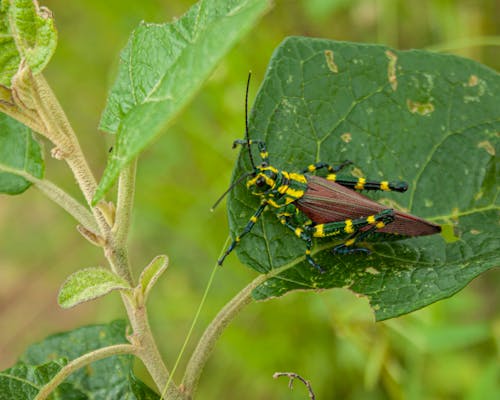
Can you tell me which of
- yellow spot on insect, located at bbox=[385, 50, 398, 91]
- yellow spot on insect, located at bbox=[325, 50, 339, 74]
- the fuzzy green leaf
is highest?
the fuzzy green leaf

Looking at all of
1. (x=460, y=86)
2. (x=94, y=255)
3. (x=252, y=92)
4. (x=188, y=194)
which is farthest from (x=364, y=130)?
(x=94, y=255)

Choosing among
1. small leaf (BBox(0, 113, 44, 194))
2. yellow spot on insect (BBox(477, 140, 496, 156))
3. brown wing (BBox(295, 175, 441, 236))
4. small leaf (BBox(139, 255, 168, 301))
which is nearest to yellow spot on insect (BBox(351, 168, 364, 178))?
brown wing (BBox(295, 175, 441, 236))

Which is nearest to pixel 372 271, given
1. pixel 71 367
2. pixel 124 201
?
pixel 124 201

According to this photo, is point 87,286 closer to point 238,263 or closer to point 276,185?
point 276,185

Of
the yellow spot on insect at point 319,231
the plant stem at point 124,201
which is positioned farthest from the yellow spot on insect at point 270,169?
the plant stem at point 124,201

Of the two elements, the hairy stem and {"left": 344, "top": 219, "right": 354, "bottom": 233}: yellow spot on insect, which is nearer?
the hairy stem

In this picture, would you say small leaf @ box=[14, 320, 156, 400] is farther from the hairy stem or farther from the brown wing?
the brown wing

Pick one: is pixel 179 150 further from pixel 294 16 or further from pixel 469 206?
pixel 469 206

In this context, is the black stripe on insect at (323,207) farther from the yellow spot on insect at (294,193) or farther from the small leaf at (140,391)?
the small leaf at (140,391)
